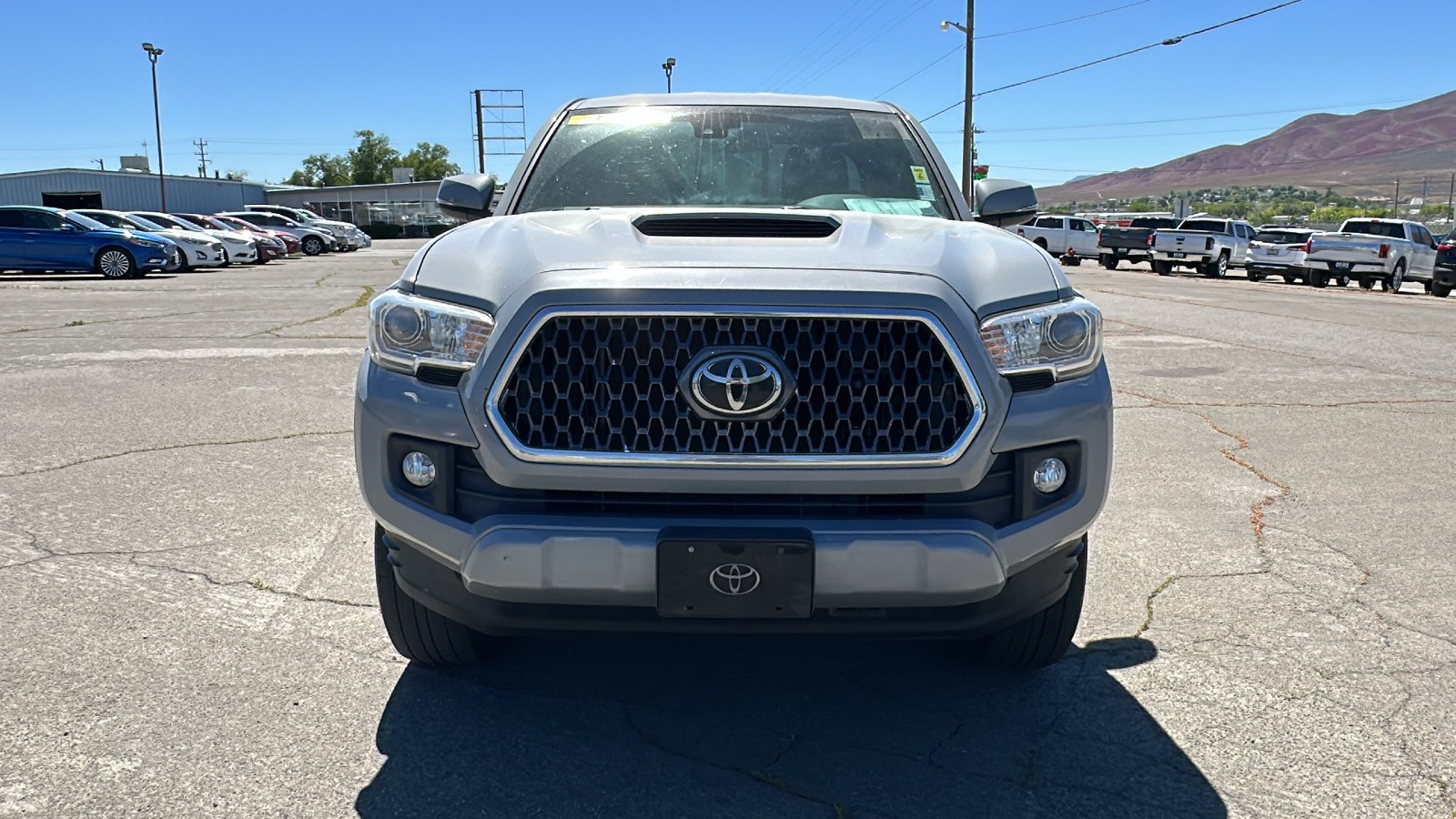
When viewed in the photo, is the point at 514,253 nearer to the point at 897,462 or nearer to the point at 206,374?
the point at 897,462

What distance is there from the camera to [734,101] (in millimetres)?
4461

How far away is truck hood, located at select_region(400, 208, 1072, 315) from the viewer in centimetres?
263

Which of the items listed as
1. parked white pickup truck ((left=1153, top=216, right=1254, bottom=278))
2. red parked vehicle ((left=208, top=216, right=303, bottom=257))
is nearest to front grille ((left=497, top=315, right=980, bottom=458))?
parked white pickup truck ((left=1153, top=216, right=1254, bottom=278))

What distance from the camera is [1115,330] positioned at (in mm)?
13156

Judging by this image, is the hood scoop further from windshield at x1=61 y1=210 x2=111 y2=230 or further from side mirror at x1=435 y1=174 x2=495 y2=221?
windshield at x1=61 y1=210 x2=111 y2=230

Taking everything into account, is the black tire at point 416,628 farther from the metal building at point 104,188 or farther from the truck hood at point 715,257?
the metal building at point 104,188

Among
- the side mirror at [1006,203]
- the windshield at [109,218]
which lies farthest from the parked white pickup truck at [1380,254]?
the windshield at [109,218]

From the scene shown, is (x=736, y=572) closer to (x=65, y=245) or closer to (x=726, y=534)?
(x=726, y=534)

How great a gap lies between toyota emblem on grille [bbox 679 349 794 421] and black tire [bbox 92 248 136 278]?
953 inches

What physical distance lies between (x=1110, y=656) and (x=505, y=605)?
1861 millimetres

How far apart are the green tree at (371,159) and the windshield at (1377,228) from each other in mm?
124778

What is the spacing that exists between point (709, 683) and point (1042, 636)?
0.91m

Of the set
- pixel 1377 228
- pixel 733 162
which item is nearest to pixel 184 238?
pixel 733 162

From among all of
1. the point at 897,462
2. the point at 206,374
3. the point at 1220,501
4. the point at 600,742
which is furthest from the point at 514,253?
the point at 206,374
